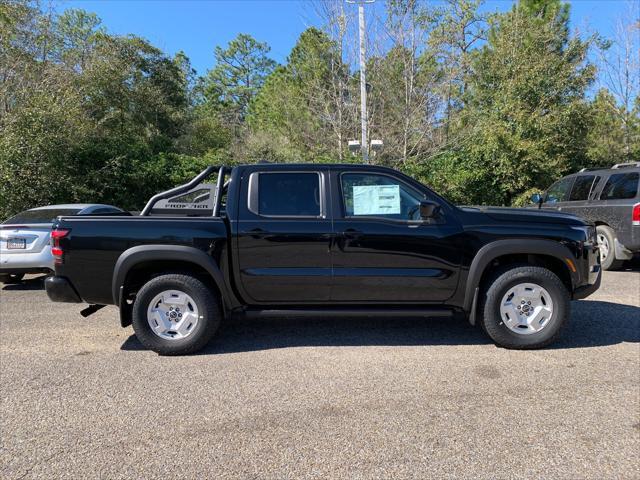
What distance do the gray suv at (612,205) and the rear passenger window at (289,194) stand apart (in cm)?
457

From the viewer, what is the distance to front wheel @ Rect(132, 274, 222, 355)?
4371 millimetres

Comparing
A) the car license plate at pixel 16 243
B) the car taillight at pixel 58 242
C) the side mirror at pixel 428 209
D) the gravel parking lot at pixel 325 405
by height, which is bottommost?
the gravel parking lot at pixel 325 405

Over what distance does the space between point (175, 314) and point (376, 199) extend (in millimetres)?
2298

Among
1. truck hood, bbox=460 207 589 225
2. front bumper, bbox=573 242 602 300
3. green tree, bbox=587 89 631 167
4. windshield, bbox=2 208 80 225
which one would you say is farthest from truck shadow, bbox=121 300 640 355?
green tree, bbox=587 89 631 167

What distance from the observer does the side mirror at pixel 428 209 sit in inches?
170

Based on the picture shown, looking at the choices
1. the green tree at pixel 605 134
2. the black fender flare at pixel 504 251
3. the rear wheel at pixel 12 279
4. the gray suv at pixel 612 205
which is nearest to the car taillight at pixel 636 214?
the gray suv at pixel 612 205

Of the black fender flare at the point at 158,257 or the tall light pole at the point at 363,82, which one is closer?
the black fender flare at the point at 158,257

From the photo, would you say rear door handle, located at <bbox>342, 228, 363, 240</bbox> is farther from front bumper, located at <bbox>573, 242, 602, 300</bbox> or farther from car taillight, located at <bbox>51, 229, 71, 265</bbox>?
car taillight, located at <bbox>51, 229, 71, 265</bbox>

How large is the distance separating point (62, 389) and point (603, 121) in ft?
62.7

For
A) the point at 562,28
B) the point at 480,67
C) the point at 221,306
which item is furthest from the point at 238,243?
the point at 562,28

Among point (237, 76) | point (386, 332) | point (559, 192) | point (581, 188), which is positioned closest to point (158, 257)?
point (386, 332)

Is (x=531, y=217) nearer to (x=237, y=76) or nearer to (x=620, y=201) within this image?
(x=620, y=201)

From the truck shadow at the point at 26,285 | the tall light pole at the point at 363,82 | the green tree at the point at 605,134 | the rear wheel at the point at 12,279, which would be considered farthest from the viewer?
the green tree at the point at 605,134

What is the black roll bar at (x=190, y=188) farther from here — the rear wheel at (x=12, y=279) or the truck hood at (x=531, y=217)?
the rear wheel at (x=12, y=279)
